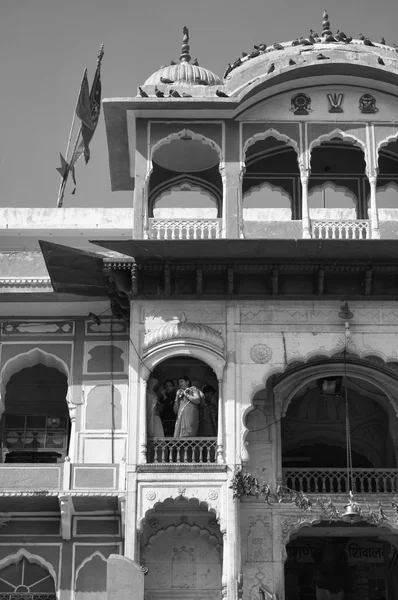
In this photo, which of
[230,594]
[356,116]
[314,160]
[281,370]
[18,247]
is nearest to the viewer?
[230,594]

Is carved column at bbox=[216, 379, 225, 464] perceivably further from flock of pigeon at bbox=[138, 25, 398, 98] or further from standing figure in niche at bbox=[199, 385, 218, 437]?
flock of pigeon at bbox=[138, 25, 398, 98]

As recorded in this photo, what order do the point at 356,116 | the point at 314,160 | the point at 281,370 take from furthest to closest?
the point at 314,160 < the point at 356,116 < the point at 281,370

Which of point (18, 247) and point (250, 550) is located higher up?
point (18, 247)

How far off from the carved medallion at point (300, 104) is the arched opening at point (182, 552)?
23.6ft

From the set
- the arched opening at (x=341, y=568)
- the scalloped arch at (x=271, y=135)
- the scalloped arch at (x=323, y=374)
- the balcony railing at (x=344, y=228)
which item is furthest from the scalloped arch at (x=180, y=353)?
the arched opening at (x=341, y=568)

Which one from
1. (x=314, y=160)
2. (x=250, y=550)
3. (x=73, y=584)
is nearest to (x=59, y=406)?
(x=73, y=584)

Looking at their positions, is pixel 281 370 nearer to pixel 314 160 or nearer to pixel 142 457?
pixel 142 457

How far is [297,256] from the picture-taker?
2183cm

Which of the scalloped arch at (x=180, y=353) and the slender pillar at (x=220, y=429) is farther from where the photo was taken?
the scalloped arch at (x=180, y=353)

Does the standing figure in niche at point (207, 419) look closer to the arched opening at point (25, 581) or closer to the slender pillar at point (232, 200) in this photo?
the slender pillar at point (232, 200)

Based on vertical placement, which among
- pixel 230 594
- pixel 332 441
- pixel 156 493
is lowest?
pixel 230 594

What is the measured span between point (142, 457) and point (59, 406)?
3.74 m

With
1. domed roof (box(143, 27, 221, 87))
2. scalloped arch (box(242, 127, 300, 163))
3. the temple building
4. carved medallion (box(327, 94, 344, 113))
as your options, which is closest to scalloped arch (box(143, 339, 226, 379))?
the temple building

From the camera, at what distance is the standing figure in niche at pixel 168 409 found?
73.9ft
